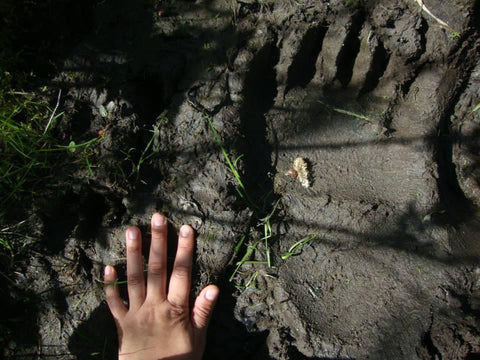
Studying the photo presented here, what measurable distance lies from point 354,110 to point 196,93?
3.69 feet

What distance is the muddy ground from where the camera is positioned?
2.17 meters

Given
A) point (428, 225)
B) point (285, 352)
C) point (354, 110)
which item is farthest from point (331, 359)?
point (354, 110)

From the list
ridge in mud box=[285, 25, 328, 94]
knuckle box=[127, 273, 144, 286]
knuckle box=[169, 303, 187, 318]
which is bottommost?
knuckle box=[169, 303, 187, 318]

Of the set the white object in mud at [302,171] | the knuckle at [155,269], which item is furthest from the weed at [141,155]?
the white object in mud at [302,171]

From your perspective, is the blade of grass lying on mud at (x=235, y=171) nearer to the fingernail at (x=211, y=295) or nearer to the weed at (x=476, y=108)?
the fingernail at (x=211, y=295)

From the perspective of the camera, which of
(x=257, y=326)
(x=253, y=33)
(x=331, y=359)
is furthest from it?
(x=253, y=33)

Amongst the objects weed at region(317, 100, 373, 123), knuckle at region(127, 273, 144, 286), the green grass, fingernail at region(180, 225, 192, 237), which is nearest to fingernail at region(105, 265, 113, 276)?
knuckle at region(127, 273, 144, 286)

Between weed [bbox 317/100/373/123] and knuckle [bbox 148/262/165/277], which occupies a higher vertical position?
weed [bbox 317/100/373/123]

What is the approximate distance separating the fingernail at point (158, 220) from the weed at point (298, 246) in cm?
79

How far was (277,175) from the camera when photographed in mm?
2426

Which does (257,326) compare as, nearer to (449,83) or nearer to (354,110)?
(354,110)

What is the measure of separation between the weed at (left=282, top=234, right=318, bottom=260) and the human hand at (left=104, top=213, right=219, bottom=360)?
1.63 feet

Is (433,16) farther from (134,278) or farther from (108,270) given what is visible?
(108,270)

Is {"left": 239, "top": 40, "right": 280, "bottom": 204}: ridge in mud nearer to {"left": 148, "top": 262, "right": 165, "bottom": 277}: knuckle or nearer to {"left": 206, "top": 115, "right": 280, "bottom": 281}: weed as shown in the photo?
{"left": 206, "top": 115, "right": 280, "bottom": 281}: weed
